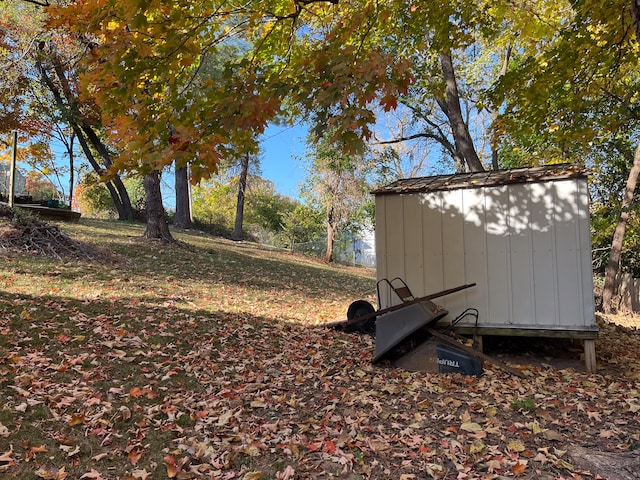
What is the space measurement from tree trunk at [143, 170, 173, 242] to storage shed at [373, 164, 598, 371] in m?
7.48

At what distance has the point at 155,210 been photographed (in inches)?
460

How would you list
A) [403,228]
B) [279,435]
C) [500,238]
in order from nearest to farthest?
[279,435] → [500,238] → [403,228]

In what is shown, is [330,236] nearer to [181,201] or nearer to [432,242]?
[181,201]

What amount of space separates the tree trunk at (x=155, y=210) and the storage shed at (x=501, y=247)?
748 centimetres

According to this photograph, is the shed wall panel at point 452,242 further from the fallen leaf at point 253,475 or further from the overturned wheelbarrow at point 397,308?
the fallen leaf at point 253,475

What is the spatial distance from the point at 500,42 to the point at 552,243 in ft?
21.4

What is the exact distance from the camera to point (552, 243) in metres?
5.16

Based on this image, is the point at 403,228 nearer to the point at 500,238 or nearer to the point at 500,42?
the point at 500,238

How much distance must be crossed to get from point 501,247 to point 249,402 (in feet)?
11.4

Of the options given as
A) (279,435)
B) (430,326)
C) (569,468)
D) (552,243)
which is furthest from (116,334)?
(552,243)

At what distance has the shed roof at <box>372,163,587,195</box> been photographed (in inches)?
203

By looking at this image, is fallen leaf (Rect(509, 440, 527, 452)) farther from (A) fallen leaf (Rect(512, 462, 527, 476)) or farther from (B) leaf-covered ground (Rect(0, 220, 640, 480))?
(A) fallen leaf (Rect(512, 462, 527, 476))

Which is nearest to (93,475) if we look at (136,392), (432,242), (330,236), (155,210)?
(136,392)

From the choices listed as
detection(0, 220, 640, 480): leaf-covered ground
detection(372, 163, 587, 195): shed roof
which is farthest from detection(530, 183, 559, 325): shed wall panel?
detection(0, 220, 640, 480): leaf-covered ground
